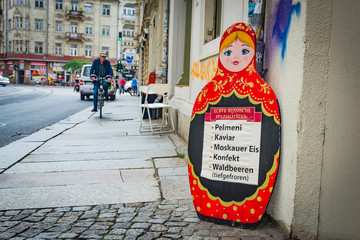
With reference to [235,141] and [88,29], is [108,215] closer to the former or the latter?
[235,141]

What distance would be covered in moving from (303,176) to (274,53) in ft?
3.11

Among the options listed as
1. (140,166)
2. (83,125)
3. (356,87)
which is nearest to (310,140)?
(356,87)

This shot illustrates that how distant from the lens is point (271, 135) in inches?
96.2

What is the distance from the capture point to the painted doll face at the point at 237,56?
2590 millimetres

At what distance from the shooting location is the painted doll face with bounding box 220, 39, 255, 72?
8.50 feet

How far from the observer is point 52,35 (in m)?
56.2

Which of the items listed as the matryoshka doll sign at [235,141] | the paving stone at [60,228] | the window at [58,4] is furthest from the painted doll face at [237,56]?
the window at [58,4]

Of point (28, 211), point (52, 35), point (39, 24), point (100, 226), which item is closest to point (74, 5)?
point (52, 35)

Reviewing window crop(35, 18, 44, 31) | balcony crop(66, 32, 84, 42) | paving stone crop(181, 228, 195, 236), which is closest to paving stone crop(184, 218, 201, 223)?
paving stone crop(181, 228, 195, 236)

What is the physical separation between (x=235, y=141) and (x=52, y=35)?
194 feet

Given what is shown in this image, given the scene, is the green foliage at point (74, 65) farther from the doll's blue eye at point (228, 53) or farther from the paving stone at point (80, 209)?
the doll's blue eye at point (228, 53)

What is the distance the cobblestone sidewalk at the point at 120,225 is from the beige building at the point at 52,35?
5710cm

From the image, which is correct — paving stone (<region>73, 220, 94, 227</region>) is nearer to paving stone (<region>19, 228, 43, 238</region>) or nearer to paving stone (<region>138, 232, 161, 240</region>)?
paving stone (<region>19, 228, 43, 238</region>)

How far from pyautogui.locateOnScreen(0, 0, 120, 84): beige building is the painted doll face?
188 feet
